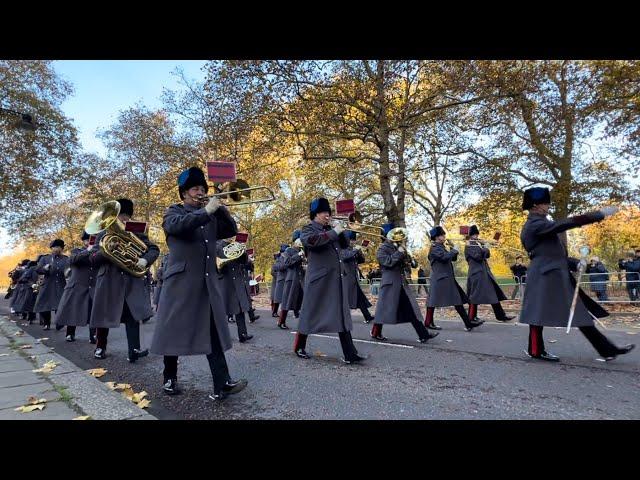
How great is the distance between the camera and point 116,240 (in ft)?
20.5

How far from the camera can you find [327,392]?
4566mm

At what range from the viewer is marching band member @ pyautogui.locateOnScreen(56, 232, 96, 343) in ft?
28.9

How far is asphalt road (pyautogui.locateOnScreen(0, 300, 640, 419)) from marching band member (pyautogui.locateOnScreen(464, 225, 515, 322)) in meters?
2.13

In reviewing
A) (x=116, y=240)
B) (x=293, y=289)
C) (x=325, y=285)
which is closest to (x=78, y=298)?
(x=116, y=240)

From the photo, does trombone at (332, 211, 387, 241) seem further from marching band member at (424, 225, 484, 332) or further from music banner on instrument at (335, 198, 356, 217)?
marching band member at (424, 225, 484, 332)

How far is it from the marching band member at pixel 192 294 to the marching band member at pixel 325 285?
1.73m

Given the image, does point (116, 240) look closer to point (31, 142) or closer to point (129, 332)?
point (129, 332)

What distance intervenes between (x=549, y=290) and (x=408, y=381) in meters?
2.43

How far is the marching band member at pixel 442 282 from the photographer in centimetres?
959

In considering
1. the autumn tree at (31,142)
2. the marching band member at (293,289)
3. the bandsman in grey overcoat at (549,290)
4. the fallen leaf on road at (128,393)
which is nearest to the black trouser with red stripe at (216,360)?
the fallen leaf on road at (128,393)

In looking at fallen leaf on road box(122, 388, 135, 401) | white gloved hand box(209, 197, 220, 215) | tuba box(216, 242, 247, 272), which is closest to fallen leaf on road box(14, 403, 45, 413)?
fallen leaf on road box(122, 388, 135, 401)

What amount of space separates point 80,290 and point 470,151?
46.3ft
